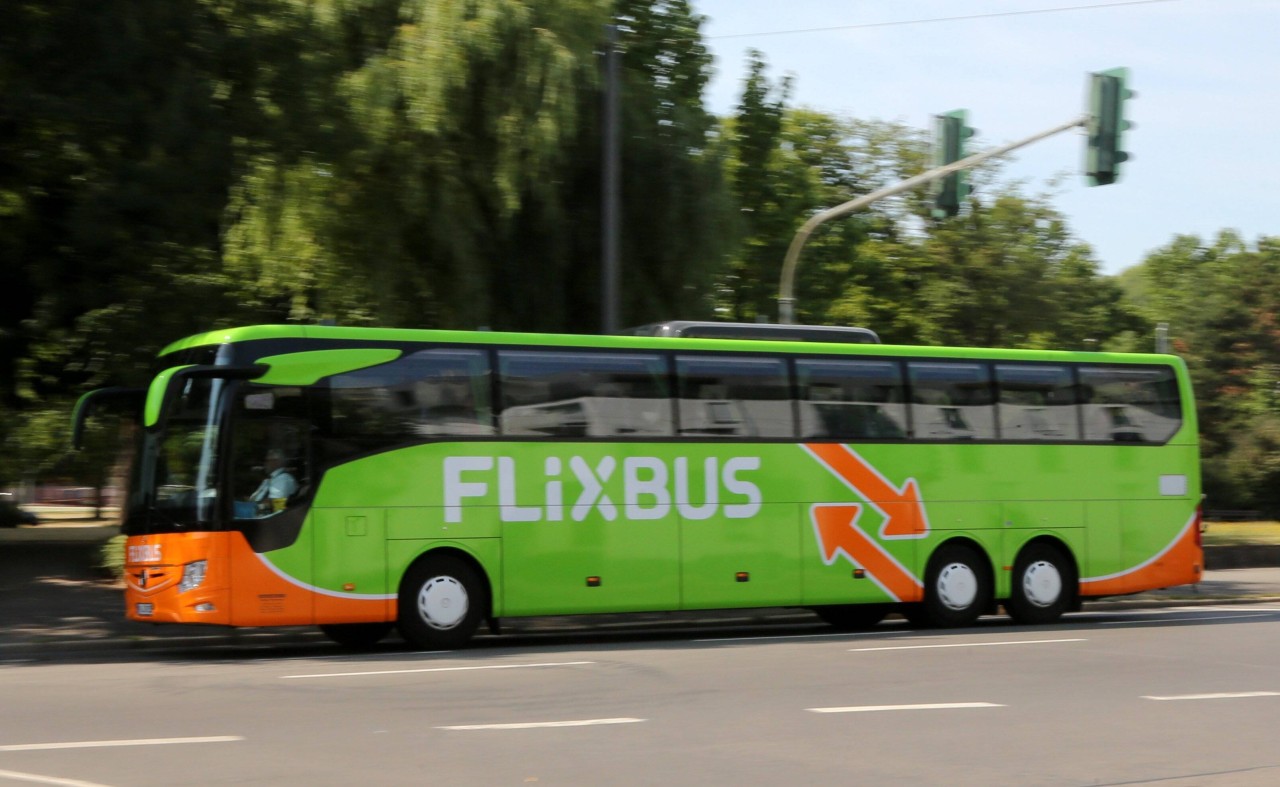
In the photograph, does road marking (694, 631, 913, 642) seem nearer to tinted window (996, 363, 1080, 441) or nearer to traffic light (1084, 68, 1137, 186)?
tinted window (996, 363, 1080, 441)

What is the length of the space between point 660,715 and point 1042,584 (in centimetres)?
1065

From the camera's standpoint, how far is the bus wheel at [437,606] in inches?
620

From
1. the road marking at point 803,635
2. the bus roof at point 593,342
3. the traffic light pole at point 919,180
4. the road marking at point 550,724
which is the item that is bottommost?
the road marking at point 803,635

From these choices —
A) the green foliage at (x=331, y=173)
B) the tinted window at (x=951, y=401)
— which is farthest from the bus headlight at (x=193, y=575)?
the tinted window at (x=951, y=401)

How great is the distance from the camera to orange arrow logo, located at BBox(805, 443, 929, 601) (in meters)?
18.4

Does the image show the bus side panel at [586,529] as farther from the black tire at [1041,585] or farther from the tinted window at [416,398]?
Answer: the black tire at [1041,585]

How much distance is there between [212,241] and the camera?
65.8 ft

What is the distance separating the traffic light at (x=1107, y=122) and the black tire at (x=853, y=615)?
5.96 m

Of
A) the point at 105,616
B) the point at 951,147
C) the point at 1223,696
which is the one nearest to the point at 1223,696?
the point at 1223,696

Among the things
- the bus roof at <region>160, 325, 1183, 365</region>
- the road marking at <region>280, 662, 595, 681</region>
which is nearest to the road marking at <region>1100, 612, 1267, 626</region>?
the bus roof at <region>160, 325, 1183, 365</region>

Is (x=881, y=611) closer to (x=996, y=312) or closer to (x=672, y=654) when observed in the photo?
(x=672, y=654)

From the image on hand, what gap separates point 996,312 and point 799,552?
25.4 metres

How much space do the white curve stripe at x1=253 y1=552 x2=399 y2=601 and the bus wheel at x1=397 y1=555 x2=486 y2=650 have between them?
0.24 metres

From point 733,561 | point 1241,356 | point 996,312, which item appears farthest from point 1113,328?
point 733,561
